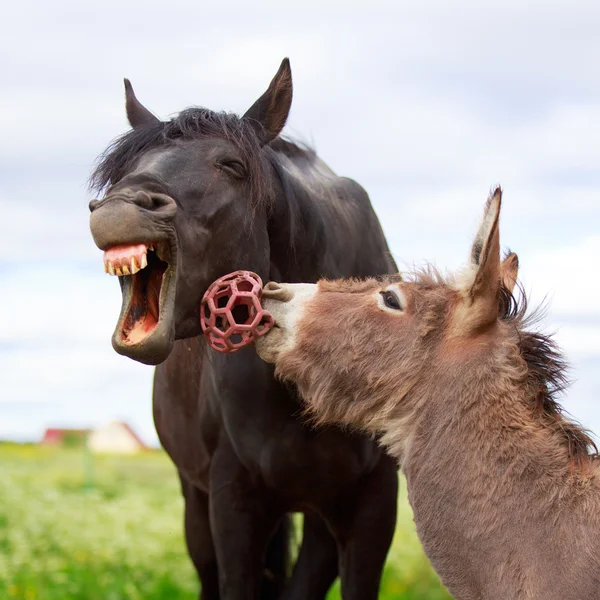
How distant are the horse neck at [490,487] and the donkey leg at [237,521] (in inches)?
75.0

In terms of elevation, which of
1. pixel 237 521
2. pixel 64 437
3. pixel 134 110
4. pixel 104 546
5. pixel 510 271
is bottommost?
pixel 64 437


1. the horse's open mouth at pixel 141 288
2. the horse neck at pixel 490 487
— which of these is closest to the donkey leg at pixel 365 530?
the horse neck at pixel 490 487

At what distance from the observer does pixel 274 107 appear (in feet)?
18.2

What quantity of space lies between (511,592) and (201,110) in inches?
112

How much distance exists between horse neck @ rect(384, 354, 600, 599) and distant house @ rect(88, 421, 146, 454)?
46.6 feet

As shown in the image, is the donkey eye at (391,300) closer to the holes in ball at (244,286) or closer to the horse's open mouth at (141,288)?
the holes in ball at (244,286)

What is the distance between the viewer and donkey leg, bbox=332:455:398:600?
6.11 m

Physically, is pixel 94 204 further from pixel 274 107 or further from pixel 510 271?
pixel 510 271

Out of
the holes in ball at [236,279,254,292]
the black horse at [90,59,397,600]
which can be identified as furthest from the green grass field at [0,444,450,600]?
the holes in ball at [236,279,254,292]

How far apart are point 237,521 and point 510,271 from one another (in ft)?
7.63

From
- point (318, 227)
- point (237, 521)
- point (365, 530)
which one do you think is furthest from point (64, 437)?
point (318, 227)

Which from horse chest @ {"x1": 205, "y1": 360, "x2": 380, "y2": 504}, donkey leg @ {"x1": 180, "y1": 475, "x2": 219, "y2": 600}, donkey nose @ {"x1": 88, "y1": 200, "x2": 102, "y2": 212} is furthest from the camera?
donkey leg @ {"x1": 180, "y1": 475, "x2": 219, "y2": 600}

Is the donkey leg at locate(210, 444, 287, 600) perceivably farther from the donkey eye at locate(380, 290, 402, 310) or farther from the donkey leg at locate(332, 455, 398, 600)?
the donkey eye at locate(380, 290, 402, 310)

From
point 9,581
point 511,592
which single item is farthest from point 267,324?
point 9,581
